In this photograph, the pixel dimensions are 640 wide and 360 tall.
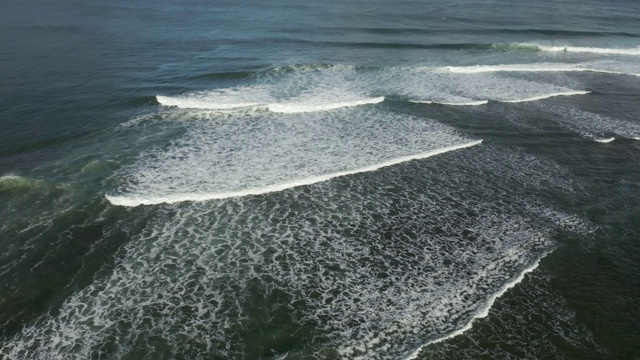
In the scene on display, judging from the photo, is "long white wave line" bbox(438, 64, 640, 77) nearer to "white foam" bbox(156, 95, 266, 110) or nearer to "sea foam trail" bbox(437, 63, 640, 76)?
"sea foam trail" bbox(437, 63, 640, 76)

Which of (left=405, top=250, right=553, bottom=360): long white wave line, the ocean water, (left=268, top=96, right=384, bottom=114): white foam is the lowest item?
(left=405, top=250, right=553, bottom=360): long white wave line

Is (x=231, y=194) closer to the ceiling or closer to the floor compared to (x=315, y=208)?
closer to the ceiling

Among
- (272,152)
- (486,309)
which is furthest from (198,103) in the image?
(486,309)

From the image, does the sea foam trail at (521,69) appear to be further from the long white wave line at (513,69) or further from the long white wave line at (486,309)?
the long white wave line at (486,309)

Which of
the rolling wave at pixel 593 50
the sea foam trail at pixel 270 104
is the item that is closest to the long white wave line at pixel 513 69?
the rolling wave at pixel 593 50

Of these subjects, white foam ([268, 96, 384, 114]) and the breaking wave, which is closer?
the breaking wave

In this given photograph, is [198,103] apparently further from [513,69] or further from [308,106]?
[513,69]

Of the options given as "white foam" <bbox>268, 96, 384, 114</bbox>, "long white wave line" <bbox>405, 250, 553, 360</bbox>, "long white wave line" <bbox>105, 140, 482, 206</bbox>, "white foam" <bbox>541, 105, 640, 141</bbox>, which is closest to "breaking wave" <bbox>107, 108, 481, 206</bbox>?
"long white wave line" <bbox>105, 140, 482, 206</bbox>

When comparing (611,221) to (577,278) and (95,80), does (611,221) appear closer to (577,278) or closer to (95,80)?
(577,278)

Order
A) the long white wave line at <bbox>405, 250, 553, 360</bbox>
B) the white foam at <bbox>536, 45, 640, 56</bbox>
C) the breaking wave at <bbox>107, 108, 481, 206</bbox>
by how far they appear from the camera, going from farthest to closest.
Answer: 1. the white foam at <bbox>536, 45, 640, 56</bbox>
2. the breaking wave at <bbox>107, 108, 481, 206</bbox>
3. the long white wave line at <bbox>405, 250, 553, 360</bbox>
